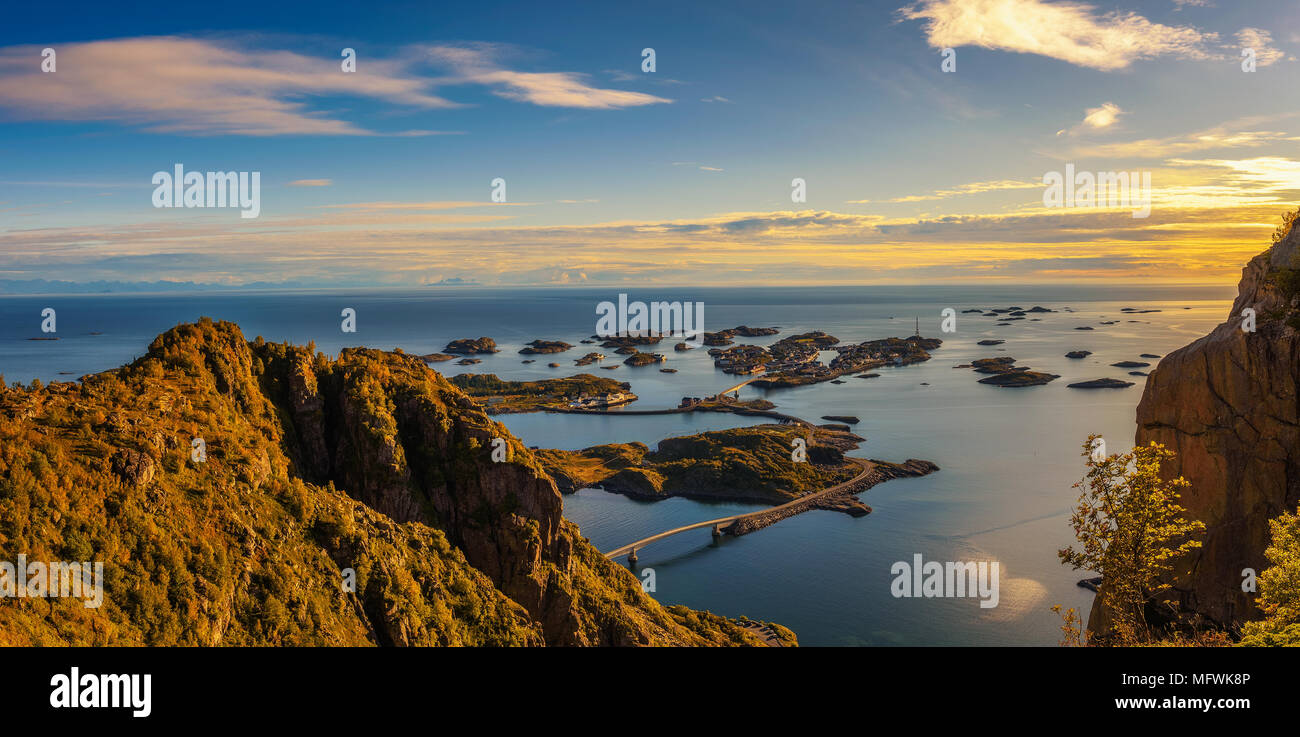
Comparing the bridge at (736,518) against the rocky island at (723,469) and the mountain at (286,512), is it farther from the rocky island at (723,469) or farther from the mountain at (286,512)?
the mountain at (286,512)

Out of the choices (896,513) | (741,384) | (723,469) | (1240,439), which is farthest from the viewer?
(741,384)

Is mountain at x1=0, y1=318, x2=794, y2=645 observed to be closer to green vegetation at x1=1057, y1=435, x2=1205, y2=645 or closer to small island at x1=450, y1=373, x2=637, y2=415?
green vegetation at x1=1057, y1=435, x2=1205, y2=645

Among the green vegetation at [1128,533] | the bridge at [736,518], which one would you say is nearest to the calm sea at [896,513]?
the bridge at [736,518]

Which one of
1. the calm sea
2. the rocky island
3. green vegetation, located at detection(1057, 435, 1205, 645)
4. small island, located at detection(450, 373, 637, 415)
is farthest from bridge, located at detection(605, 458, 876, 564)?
small island, located at detection(450, 373, 637, 415)

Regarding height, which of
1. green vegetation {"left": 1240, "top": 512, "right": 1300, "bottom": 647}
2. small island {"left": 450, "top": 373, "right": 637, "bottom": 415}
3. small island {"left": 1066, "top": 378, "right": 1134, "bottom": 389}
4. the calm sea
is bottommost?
the calm sea

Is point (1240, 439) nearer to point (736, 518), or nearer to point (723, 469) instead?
point (736, 518)

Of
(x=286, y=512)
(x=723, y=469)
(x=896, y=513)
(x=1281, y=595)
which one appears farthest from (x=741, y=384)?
(x=1281, y=595)
